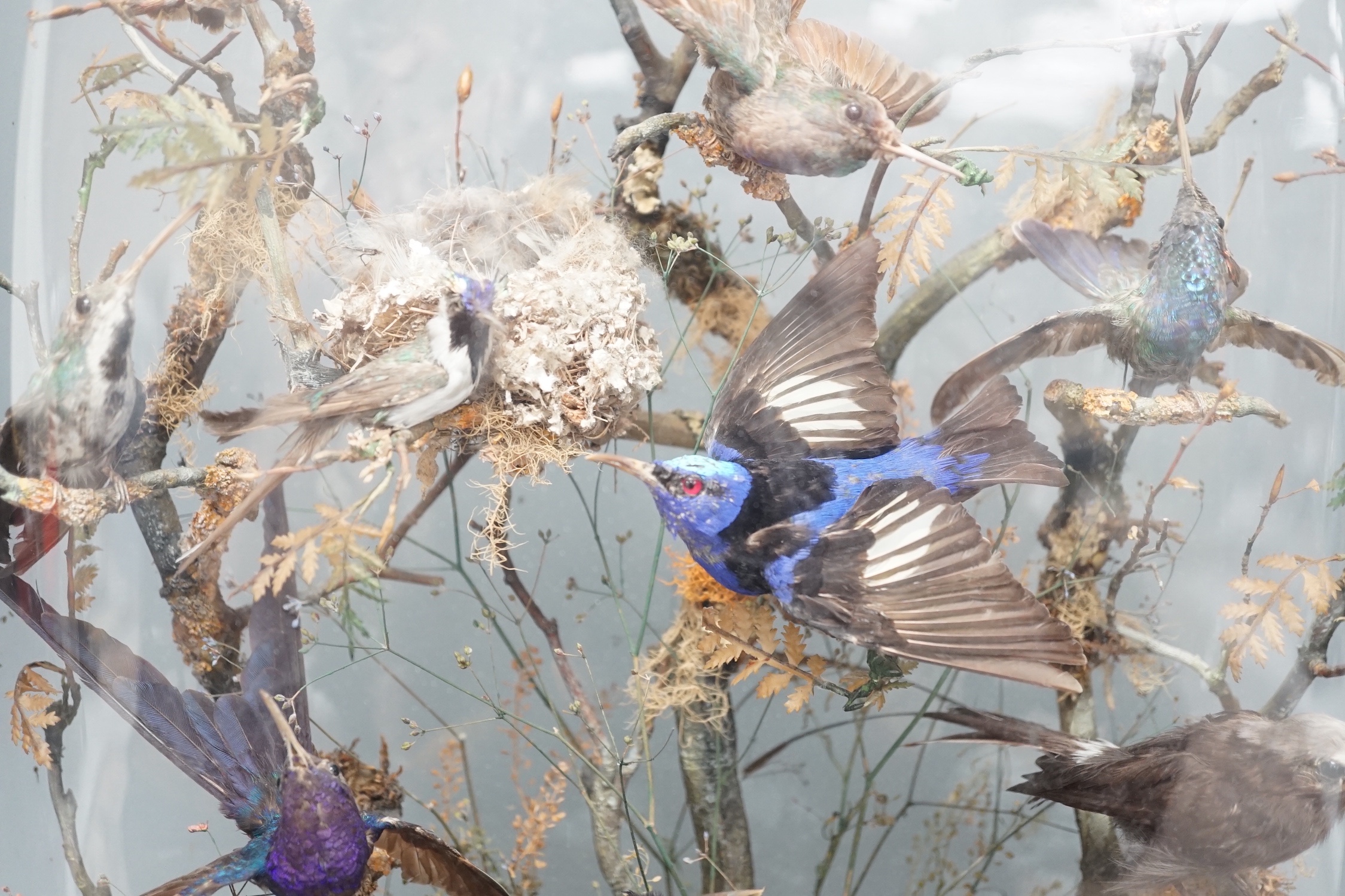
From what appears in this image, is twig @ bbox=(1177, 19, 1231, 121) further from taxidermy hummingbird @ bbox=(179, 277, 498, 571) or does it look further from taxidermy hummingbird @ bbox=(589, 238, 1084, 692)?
taxidermy hummingbird @ bbox=(179, 277, 498, 571)

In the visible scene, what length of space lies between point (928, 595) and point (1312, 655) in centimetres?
42

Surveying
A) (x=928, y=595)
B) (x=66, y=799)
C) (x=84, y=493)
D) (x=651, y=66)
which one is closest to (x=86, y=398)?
(x=84, y=493)

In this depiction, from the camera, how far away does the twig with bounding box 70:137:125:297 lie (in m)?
0.71

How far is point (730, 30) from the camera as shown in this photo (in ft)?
2.27

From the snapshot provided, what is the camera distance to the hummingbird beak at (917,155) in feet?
2.27

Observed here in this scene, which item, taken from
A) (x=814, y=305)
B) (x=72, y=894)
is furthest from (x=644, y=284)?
(x=72, y=894)

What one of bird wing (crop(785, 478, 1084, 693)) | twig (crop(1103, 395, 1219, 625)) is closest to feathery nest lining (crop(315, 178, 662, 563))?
bird wing (crop(785, 478, 1084, 693))

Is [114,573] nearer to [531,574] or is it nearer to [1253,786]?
[531,574]

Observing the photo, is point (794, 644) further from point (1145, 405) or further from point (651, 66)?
point (651, 66)

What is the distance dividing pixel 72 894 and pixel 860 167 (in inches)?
36.2

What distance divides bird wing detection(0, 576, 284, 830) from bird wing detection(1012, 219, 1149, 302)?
2.38 feet

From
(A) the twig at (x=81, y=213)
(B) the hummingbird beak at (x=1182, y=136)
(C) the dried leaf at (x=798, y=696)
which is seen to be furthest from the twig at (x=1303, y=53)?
(A) the twig at (x=81, y=213)

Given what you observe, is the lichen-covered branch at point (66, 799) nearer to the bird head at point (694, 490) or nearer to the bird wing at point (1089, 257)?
the bird head at point (694, 490)

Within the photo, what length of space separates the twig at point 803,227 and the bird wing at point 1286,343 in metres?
0.32
